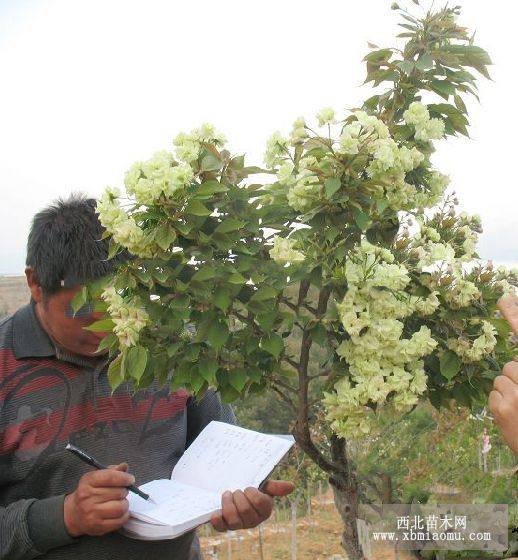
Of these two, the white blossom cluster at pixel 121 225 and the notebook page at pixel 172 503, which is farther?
the notebook page at pixel 172 503

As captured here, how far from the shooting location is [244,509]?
193cm

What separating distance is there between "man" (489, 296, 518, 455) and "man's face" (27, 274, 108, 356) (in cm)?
119

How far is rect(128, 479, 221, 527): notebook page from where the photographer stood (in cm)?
192

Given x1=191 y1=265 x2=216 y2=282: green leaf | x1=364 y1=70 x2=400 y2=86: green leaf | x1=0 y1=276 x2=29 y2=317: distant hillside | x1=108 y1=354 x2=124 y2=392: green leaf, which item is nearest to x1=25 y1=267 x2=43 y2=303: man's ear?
x1=108 y1=354 x2=124 y2=392: green leaf

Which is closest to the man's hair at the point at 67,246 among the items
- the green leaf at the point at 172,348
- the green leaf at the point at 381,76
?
the green leaf at the point at 172,348

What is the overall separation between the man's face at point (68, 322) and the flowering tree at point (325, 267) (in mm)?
301

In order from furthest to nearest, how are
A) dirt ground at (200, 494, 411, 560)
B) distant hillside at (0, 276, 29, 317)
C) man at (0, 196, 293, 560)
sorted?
1. distant hillside at (0, 276, 29, 317)
2. dirt ground at (200, 494, 411, 560)
3. man at (0, 196, 293, 560)

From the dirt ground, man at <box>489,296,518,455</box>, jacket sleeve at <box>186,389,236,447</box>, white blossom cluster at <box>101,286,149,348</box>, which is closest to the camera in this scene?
man at <box>489,296,518,455</box>

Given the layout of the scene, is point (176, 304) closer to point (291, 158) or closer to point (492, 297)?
point (291, 158)

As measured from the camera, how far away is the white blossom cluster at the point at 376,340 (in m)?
1.75

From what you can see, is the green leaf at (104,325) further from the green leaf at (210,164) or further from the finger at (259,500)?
the finger at (259,500)

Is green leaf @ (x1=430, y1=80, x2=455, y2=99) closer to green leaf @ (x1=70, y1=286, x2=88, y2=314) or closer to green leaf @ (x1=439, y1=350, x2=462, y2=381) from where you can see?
green leaf @ (x1=439, y1=350, x2=462, y2=381)

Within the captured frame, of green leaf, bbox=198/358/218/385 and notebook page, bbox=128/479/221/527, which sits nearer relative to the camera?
green leaf, bbox=198/358/218/385

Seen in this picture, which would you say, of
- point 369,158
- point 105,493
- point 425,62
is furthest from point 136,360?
point 425,62
